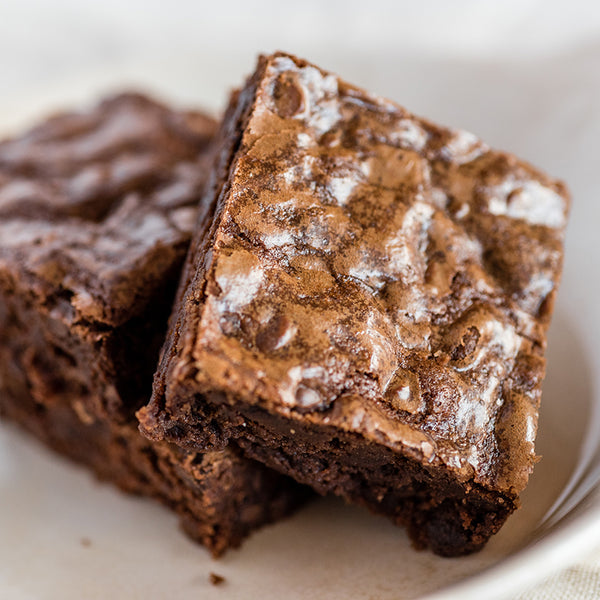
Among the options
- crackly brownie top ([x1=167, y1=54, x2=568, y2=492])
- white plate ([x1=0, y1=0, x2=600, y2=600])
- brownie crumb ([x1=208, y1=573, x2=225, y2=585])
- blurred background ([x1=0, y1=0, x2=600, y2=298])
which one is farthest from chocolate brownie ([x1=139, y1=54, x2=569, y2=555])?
blurred background ([x1=0, y1=0, x2=600, y2=298])

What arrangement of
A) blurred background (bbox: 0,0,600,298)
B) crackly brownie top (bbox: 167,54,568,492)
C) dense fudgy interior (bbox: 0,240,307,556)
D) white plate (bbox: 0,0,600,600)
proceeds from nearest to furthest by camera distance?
1. crackly brownie top (bbox: 167,54,568,492)
2. white plate (bbox: 0,0,600,600)
3. dense fudgy interior (bbox: 0,240,307,556)
4. blurred background (bbox: 0,0,600,298)

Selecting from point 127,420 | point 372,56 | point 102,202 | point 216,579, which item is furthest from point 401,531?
point 372,56

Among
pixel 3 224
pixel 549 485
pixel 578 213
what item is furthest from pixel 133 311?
pixel 578 213

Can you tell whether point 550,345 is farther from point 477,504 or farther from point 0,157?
point 0,157

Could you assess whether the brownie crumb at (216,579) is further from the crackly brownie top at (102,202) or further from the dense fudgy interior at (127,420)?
the crackly brownie top at (102,202)

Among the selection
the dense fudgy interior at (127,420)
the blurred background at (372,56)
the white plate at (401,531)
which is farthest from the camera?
the blurred background at (372,56)

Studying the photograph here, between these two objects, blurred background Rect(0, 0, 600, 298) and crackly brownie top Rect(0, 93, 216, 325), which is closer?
crackly brownie top Rect(0, 93, 216, 325)

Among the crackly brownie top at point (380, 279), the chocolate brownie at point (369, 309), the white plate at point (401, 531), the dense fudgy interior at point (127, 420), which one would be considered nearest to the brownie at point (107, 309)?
the dense fudgy interior at point (127, 420)

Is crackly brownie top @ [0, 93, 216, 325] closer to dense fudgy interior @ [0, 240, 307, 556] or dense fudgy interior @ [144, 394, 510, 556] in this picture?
dense fudgy interior @ [0, 240, 307, 556]
